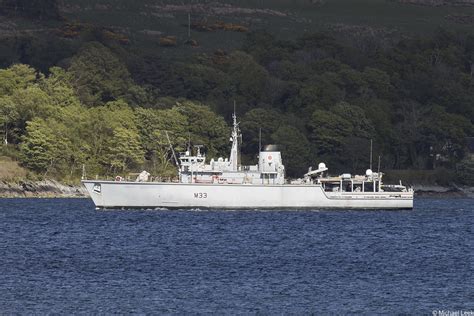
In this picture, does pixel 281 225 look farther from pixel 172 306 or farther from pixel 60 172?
pixel 60 172

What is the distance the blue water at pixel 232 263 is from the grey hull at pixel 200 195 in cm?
153

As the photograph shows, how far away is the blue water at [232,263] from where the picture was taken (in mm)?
60625

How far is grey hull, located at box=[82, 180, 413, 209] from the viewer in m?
123

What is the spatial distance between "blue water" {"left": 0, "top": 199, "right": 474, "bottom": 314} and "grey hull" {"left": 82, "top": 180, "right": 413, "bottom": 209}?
1.53 m

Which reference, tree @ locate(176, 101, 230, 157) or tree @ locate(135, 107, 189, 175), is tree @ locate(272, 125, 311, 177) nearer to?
tree @ locate(176, 101, 230, 157)

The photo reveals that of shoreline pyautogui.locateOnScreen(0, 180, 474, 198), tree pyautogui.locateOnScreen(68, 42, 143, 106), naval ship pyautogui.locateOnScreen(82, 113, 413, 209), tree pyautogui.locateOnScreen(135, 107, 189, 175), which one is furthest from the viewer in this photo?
tree pyautogui.locateOnScreen(68, 42, 143, 106)

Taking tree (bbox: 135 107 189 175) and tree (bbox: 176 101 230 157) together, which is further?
tree (bbox: 176 101 230 157)

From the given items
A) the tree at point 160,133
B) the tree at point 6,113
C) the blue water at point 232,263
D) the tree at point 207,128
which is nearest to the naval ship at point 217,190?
the blue water at point 232,263

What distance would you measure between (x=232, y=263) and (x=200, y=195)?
46.7m

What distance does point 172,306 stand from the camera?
59.2m

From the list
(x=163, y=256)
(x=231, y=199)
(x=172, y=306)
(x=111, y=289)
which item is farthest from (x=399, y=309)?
(x=231, y=199)

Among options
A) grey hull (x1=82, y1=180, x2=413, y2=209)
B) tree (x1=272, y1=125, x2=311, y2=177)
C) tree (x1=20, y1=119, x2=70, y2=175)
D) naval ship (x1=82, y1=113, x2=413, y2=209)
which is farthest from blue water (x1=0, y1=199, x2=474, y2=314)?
tree (x1=272, y1=125, x2=311, y2=177)

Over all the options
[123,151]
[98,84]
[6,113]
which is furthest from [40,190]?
[98,84]

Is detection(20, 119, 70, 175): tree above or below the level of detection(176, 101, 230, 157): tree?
below
